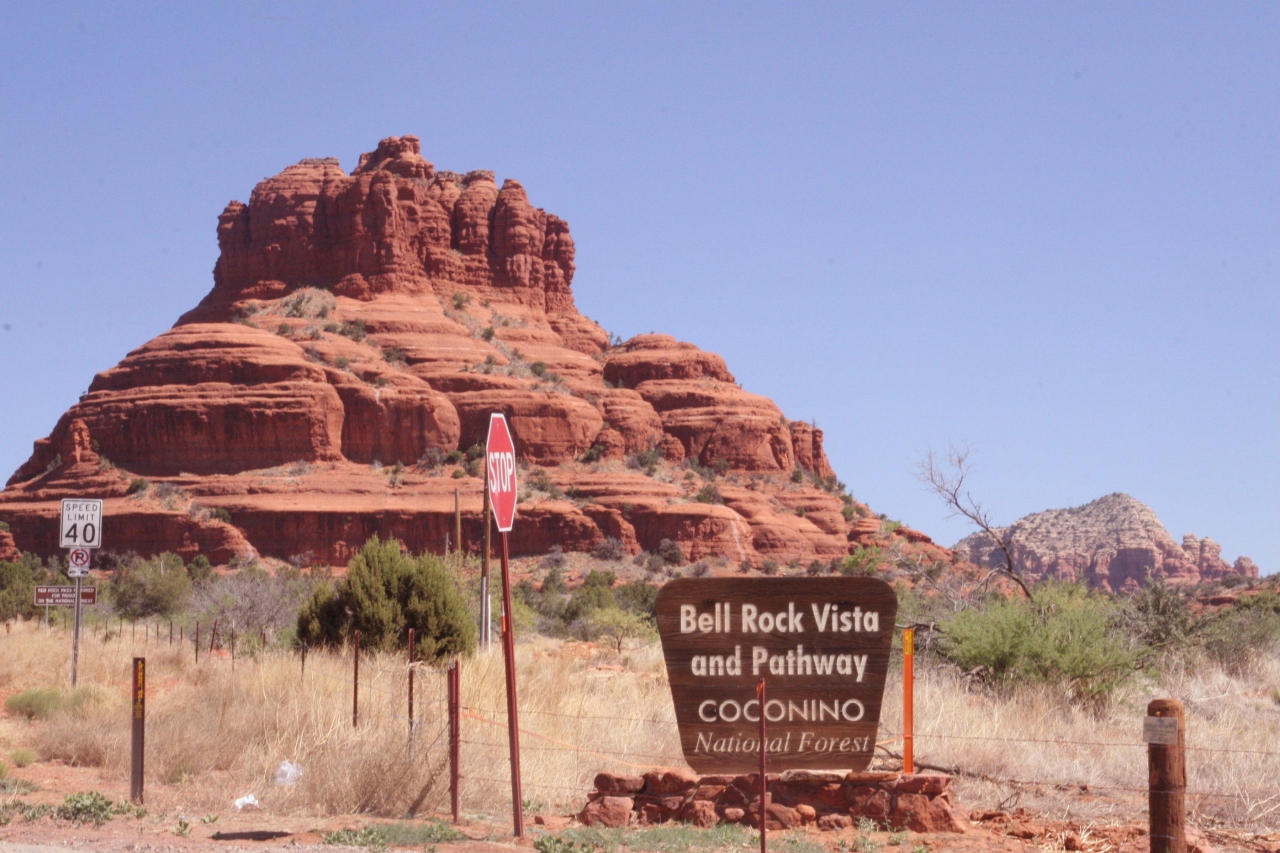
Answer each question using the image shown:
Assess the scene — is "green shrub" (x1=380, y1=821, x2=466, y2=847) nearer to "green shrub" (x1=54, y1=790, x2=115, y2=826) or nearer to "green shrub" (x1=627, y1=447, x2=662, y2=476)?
"green shrub" (x1=54, y1=790, x2=115, y2=826)

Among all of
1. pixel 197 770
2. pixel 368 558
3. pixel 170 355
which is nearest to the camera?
pixel 197 770

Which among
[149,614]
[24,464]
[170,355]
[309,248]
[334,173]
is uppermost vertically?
[334,173]

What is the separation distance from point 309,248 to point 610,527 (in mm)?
36528

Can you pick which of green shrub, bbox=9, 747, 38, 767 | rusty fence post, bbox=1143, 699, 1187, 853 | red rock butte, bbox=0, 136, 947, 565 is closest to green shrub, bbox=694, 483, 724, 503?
red rock butte, bbox=0, 136, 947, 565

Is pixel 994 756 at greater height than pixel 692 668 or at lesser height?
lesser

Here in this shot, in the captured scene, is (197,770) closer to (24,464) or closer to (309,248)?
(24,464)

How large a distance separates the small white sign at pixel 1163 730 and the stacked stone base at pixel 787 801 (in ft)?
7.27

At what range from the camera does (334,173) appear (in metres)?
102

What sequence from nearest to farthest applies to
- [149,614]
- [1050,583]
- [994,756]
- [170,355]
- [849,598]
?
[849,598]
[994,756]
[1050,583]
[149,614]
[170,355]

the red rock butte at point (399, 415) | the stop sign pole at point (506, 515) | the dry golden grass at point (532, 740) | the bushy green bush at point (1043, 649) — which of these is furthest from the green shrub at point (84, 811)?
the red rock butte at point (399, 415)

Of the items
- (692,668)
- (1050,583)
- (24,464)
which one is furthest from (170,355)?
(692,668)

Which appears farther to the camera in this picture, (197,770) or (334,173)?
(334,173)

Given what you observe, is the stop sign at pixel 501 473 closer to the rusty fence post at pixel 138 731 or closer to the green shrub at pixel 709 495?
the rusty fence post at pixel 138 731

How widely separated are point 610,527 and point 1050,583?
59454mm
